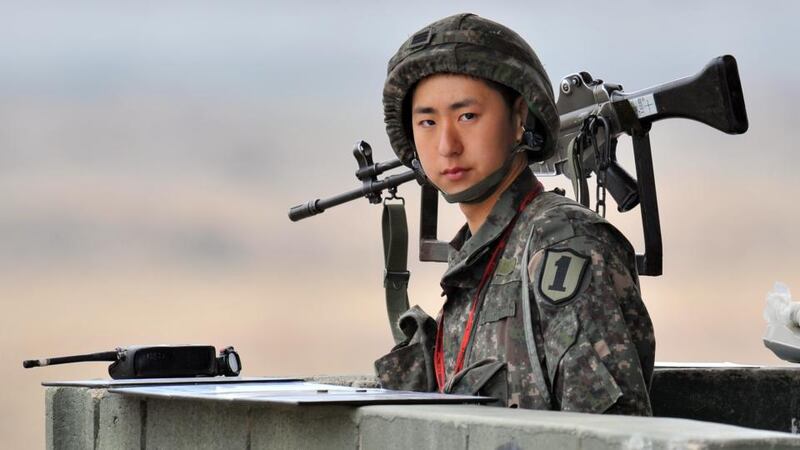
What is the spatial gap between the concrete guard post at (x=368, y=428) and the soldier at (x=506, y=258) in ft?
1.93

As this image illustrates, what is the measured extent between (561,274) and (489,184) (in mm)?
426

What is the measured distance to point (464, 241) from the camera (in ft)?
13.1

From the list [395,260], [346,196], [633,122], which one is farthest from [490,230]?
[346,196]

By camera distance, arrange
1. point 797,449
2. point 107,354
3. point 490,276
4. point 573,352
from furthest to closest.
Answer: point 107,354 < point 490,276 < point 573,352 < point 797,449

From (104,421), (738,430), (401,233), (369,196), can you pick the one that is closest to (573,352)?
(738,430)

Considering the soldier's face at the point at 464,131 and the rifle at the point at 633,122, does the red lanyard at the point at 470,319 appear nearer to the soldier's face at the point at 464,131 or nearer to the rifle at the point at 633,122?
the soldier's face at the point at 464,131

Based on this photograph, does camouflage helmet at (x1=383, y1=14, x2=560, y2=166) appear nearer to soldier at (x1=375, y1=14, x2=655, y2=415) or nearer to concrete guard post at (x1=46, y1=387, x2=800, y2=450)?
soldier at (x1=375, y1=14, x2=655, y2=415)

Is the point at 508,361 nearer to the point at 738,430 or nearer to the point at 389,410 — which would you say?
the point at 389,410

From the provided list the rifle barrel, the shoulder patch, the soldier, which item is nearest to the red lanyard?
the soldier

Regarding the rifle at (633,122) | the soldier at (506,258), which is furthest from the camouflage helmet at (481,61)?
the rifle at (633,122)

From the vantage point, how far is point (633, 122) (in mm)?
4871

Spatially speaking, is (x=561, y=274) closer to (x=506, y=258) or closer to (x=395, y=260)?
(x=506, y=258)

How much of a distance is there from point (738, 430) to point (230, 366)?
2.51 metres

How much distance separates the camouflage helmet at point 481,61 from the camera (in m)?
3.74
